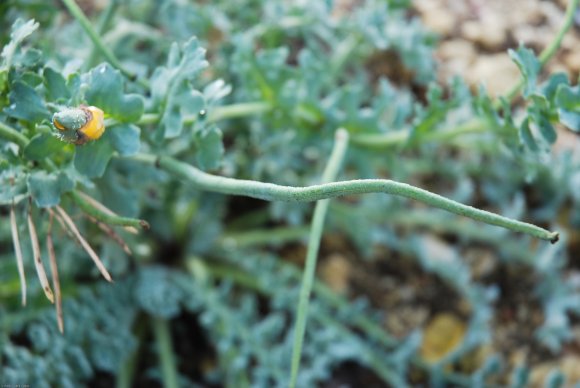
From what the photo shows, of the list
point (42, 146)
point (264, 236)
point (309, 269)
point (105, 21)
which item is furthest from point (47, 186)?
point (264, 236)

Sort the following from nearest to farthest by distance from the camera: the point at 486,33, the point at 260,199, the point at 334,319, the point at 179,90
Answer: the point at 179,90, the point at 260,199, the point at 334,319, the point at 486,33

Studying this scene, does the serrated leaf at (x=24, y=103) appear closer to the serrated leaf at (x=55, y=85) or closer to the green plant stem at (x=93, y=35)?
the serrated leaf at (x=55, y=85)

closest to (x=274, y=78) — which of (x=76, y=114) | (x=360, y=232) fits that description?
(x=360, y=232)

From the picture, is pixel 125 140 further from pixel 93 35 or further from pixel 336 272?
pixel 336 272

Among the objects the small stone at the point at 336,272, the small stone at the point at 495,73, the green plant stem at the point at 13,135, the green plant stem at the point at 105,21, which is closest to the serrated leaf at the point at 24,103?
the green plant stem at the point at 13,135

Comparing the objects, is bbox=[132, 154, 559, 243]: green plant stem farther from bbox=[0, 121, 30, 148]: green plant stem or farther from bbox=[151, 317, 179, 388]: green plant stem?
bbox=[151, 317, 179, 388]: green plant stem
